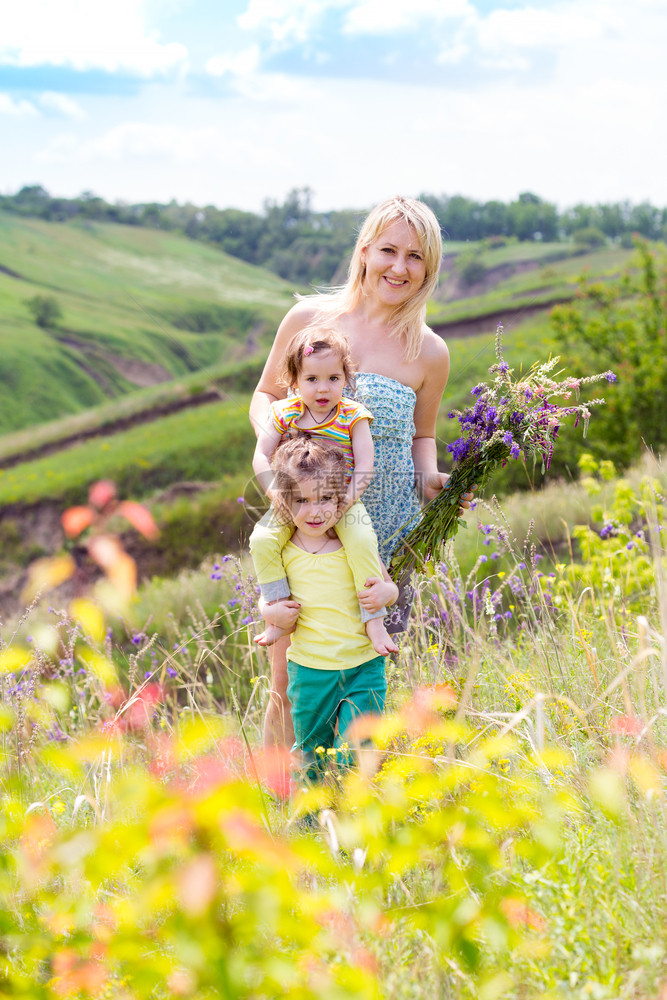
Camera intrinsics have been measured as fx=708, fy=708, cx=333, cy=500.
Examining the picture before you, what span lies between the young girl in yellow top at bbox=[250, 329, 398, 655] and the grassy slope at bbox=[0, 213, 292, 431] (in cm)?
4525

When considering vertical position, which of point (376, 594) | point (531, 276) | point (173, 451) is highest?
point (531, 276)

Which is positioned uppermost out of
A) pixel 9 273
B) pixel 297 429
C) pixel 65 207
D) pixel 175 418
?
pixel 65 207

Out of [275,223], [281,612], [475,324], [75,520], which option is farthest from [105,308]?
[281,612]

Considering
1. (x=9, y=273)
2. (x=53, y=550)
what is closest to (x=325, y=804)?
(x=53, y=550)

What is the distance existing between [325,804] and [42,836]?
2.75ft

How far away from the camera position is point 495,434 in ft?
8.54

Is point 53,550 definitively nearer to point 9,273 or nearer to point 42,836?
point 42,836

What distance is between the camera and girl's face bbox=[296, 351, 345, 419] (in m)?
2.50

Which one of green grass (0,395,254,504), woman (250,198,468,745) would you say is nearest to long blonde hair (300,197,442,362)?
woman (250,198,468,745)

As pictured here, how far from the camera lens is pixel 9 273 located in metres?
77.2

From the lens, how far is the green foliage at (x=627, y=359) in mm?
11062

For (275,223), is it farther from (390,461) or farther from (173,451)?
(390,461)

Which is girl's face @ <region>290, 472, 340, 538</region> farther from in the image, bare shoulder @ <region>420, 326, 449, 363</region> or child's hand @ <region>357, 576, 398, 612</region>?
→ bare shoulder @ <region>420, 326, 449, 363</region>

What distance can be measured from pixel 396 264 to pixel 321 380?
2.37 ft
